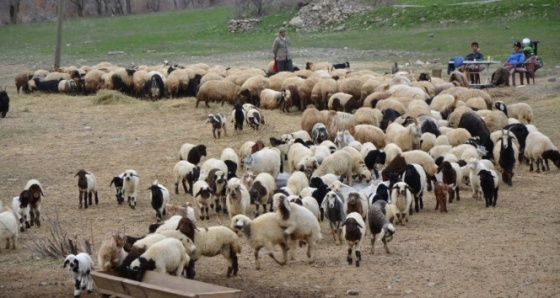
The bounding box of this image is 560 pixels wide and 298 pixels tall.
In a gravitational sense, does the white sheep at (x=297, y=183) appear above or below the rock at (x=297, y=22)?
below

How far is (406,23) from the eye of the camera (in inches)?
1671

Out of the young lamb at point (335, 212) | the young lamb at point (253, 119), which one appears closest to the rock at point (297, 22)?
the young lamb at point (253, 119)

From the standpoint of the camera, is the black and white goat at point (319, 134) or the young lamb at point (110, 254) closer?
the young lamb at point (110, 254)

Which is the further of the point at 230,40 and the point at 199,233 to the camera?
the point at 230,40

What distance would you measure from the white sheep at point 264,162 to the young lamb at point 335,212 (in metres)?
3.05

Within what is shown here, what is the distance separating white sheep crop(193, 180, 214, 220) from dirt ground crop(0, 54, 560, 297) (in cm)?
17

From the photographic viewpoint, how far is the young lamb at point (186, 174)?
14078 millimetres

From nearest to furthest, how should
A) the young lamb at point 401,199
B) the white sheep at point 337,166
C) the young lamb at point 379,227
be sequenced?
the young lamb at point 379,227 → the young lamb at point 401,199 → the white sheep at point 337,166

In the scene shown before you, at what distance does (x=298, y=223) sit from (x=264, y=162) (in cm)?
417

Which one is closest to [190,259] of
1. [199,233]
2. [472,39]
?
[199,233]

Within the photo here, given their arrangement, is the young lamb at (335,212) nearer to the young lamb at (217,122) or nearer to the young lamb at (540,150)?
the young lamb at (540,150)

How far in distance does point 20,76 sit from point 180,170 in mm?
15089

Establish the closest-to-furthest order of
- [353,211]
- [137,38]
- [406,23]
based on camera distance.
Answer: [353,211]
[406,23]
[137,38]

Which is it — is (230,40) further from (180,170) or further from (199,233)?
(199,233)
